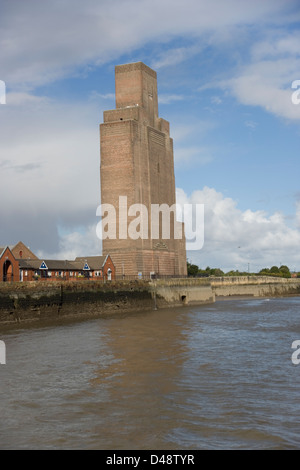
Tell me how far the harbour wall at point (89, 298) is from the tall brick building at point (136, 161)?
12.9 metres

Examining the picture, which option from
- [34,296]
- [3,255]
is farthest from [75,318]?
[3,255]

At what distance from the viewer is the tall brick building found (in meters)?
93.6

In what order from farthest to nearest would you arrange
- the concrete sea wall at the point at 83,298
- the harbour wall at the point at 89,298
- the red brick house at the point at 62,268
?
the red brick house at the point at 62,268 → the harbour wall at the point at 89,298 → the concrete sea wall at the point at 83,298

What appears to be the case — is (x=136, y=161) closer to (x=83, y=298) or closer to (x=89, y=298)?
→ (x=89, y=298)

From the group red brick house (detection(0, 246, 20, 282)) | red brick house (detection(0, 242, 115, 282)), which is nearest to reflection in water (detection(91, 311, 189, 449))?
red brick house (detection(0, 246, 20, 282))

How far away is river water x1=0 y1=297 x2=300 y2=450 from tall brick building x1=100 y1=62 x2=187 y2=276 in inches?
2557

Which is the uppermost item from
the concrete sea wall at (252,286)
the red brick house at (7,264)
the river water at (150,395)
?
the red brick house at (7,264)

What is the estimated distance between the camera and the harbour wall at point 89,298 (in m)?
43.9

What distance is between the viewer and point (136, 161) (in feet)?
313

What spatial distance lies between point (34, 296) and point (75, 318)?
6.81 m

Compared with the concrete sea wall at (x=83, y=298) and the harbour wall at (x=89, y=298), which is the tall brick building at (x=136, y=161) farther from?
the concrete sea wall at (x=83, y=298)

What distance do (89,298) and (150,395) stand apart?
4124 cm

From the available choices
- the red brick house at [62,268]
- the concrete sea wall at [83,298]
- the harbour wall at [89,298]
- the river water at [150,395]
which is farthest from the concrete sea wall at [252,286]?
the river water at [150,395]

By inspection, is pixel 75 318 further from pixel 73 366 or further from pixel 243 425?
pixel 243 425
